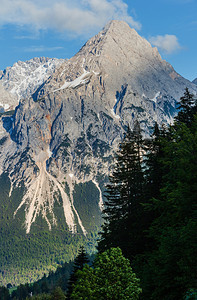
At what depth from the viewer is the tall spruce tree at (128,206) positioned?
35.9 meters

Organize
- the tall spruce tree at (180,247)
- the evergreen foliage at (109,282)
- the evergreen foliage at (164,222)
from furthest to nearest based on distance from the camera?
the evergreen foliage at (164,222) → the tall spruce tree at (180,247) → the evergreen foliage at (109,282)

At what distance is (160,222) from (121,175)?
50.9ft

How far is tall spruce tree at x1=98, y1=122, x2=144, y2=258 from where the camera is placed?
3588 cm

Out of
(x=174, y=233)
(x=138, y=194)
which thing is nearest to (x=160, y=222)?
(x=174, y=233)

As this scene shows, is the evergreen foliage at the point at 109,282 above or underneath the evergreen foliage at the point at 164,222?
underneath

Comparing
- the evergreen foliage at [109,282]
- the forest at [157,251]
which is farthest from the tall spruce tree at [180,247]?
the evergreen foliage at [109,282]

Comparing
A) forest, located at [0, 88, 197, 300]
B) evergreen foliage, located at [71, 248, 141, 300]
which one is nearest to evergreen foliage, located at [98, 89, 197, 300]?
forest, located at [0, 88, 197, 300]

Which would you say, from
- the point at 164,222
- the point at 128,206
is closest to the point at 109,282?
the point at 164,222

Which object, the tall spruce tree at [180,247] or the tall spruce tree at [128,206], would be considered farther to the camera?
the tall spruce tree at [128,206]

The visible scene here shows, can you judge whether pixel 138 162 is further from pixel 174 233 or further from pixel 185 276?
pixel 185 276

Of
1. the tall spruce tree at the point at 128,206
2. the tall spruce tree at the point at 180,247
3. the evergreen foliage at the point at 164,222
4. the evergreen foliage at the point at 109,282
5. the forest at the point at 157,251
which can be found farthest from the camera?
the tall spruce tree at the point at 128,206

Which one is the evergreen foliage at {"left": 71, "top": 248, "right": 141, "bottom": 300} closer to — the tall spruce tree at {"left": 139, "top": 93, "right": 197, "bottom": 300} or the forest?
the forest

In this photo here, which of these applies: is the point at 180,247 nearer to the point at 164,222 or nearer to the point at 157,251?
the point at 157,251

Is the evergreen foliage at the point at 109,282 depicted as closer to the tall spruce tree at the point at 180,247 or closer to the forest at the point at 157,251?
the forest at the point at 157,251
